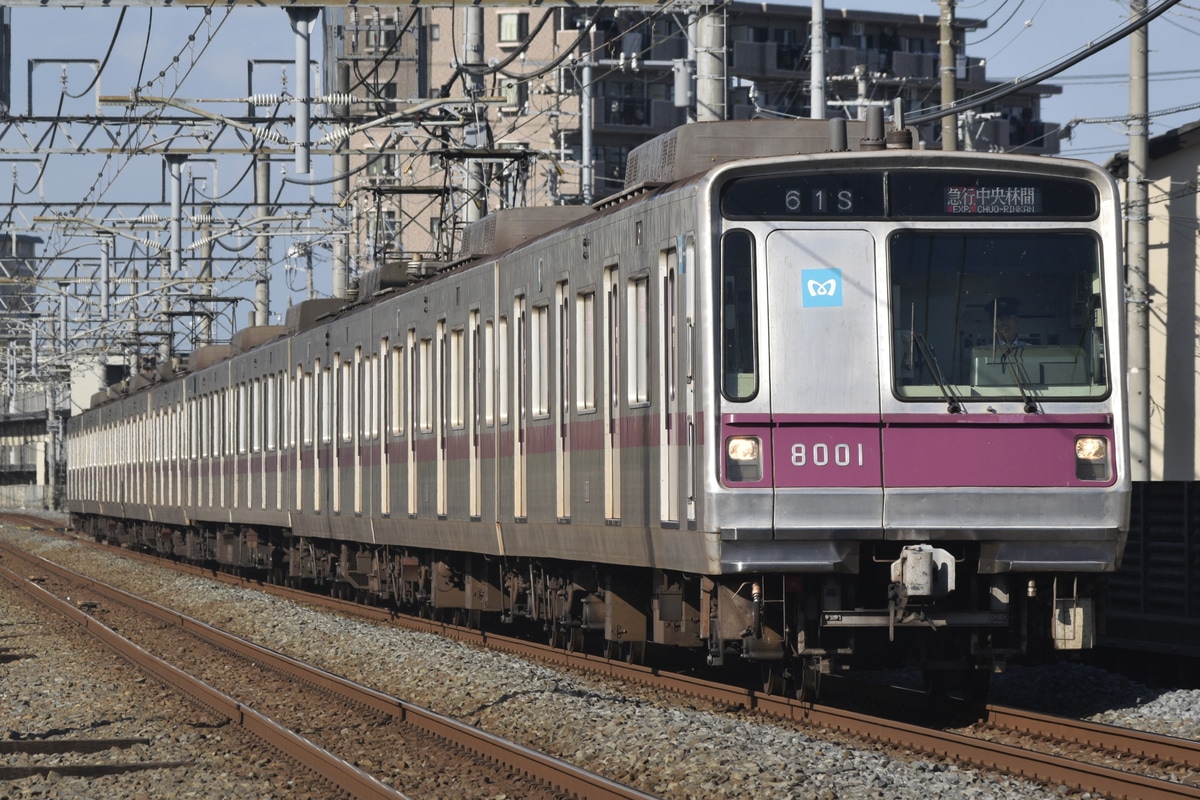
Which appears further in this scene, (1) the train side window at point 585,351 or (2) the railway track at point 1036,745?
(1) the train side window at point 585,351

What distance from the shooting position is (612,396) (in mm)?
11258

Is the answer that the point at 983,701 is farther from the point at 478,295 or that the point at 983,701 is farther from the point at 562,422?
the point at 478,295

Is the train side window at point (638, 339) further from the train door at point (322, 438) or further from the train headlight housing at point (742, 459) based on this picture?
the train door at point (322, 438)

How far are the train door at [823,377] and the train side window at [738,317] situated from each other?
0.07 m

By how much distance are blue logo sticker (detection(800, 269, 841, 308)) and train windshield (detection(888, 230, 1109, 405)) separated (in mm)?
279

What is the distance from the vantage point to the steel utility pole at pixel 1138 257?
66.2ft

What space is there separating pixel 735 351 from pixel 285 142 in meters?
14.4

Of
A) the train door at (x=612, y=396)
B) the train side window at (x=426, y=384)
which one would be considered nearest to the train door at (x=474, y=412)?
the train side window at (x=426, y=384)

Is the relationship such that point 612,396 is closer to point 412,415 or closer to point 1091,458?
point 1091,458

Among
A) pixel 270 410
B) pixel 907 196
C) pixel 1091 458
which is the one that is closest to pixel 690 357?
pixel 907 196

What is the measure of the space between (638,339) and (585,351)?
114cm

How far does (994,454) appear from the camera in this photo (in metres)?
9.42

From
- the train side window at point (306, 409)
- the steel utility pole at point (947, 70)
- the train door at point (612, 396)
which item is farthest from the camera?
the train side window at point (306, 409)

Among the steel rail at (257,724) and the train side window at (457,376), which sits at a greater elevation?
the train side window at (457,376)
